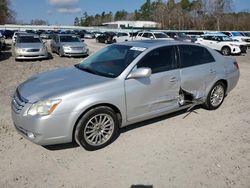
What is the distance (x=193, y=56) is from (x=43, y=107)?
3.26 metres

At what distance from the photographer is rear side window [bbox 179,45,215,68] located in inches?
212

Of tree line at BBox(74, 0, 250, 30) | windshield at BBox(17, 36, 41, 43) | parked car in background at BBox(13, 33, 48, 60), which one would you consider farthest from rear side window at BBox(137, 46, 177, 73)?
tree line at BBox(74, 0, 250, 30)

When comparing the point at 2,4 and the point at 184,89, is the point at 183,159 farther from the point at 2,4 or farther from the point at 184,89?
the point at 2,4

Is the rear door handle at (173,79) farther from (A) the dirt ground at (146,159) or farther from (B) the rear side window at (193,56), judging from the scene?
(A) the dirt ground at (146,159)

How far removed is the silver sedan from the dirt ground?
11.4 inches

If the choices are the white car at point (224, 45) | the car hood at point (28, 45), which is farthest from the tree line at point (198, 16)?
the car hood at point (28, 45)

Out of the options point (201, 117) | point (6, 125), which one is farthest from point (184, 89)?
point (6, 125)

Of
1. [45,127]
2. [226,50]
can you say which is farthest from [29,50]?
[226,50]

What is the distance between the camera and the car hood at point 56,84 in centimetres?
403

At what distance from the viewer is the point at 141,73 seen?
4410 millimetres

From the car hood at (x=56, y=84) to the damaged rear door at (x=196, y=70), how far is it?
5.74ft

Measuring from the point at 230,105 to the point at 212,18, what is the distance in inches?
2878

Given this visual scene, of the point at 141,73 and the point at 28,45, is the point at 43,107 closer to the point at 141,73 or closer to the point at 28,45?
the point at 141,73

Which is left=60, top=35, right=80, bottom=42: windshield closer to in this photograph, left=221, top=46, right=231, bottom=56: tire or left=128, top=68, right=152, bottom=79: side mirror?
left=221, top=46, right=231, bottom=56: tire
